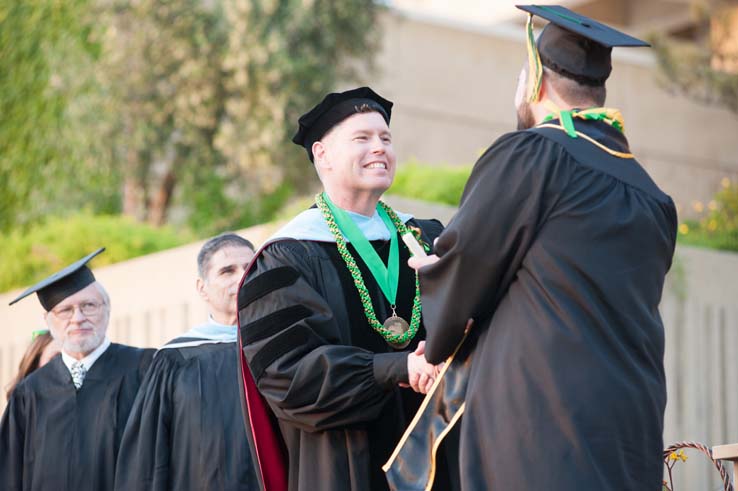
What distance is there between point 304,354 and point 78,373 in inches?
134

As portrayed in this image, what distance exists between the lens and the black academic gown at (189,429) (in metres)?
7.22

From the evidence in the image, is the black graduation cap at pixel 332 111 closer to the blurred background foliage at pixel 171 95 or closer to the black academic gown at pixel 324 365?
the black academic gown at pixel 324 365

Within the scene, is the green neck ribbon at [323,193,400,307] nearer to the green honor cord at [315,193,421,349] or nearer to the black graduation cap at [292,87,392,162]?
the green honor cord at [315,193,421,349]

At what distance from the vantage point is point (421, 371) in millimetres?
4844

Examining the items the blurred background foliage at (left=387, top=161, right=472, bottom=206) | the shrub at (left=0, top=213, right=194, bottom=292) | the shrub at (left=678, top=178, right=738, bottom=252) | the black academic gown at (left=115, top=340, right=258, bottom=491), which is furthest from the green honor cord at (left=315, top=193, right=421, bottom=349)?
the shrub at (left=0, top=213, right=194, bottom=292)

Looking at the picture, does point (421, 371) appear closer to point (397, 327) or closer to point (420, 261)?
point (420, 261)

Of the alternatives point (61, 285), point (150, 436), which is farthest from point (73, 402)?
point (150, 436)

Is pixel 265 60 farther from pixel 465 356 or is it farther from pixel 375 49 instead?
pixel 465 356

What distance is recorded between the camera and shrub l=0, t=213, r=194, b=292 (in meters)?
14.5

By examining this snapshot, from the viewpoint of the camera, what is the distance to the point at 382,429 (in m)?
Result: 5.32

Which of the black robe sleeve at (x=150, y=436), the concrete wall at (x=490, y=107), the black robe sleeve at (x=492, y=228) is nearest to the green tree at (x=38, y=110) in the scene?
the concrete wall at (x=490, y=107)

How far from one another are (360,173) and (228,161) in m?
12.7

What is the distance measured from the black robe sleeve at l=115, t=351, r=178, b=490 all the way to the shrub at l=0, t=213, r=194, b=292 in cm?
716

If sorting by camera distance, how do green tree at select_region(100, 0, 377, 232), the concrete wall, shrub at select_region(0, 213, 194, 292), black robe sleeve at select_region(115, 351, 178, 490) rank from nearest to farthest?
black robe sleeve at select_region(115, 351, 178, 490)
shrub at select_region(0, 213, 194, 292)
green tree at select_region(100, 0, 377, 232)
the concrete wall
